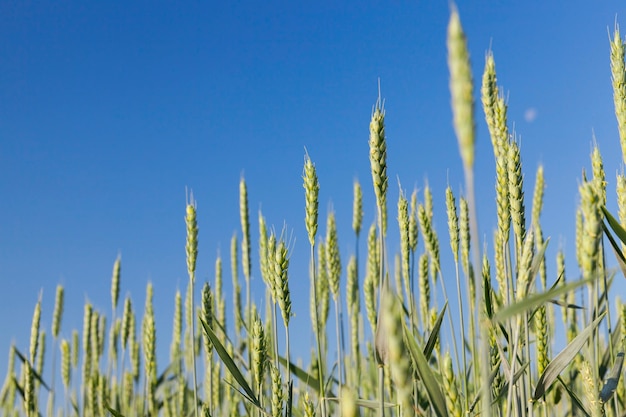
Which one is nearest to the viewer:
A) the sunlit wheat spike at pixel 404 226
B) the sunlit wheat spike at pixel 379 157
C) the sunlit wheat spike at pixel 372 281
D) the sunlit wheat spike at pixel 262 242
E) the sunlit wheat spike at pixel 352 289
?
the sunlit wheat spike at pixel 379 157

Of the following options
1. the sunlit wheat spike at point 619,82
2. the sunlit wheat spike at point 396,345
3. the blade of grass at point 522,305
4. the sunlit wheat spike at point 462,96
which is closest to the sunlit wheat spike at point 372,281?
the sunlit wheat spike at point 619,82

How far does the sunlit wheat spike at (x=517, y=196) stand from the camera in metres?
1.78

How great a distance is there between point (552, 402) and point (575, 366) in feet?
1.07

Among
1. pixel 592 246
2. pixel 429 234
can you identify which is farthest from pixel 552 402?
pixel 592 246

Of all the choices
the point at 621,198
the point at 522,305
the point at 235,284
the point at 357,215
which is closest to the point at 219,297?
the point at 235,284

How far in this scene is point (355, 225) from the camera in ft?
11.9

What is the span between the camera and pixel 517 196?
180 cm

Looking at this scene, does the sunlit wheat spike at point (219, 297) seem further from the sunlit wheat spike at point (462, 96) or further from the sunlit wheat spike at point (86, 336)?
the sunlit wheat spike at point (462, 96)

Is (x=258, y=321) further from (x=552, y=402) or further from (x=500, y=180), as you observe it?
(x=552, y=402)

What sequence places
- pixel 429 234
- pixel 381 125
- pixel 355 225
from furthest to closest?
pixel 355 225 → pixel 429 234 → pixel 381 125

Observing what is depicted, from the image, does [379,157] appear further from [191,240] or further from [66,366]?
[66,366]

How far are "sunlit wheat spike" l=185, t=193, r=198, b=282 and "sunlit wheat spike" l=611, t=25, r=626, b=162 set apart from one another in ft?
4.70

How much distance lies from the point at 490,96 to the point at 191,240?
3.77 ft

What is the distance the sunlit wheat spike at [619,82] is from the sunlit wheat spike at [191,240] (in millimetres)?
1433
